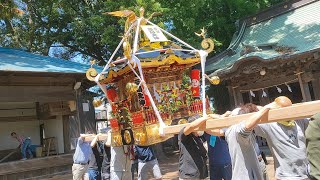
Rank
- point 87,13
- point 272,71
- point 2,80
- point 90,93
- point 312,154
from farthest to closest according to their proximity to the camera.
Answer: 1. point 87,13
2. point 90,93
3. point 272,71
4. point 2,80
5. point 312,154

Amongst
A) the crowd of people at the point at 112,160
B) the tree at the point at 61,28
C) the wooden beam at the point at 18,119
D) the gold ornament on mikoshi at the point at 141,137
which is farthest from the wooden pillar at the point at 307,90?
the wooden beam at the point at 18,119

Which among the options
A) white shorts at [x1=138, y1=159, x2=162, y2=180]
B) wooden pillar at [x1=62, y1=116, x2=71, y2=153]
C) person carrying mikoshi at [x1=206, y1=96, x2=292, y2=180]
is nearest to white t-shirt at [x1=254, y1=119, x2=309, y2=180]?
person carrying mikoshi at [x1=206, y1=96, x2=292, y2=180]

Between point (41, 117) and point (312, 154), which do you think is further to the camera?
point (41, 117)

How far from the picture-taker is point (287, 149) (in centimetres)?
358

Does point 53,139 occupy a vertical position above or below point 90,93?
below

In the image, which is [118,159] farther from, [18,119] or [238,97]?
[18,119]

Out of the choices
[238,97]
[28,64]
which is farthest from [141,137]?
[238,97]

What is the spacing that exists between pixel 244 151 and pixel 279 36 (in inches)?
425

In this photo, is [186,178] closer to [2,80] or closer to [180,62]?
[180,62]

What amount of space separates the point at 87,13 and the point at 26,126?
6144mm

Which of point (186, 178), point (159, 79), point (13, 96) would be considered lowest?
point (186, 178)

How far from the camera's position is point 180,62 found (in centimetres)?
570

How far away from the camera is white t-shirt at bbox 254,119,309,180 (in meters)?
3.54

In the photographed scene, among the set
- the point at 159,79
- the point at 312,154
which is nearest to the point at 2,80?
the point at 159,79
